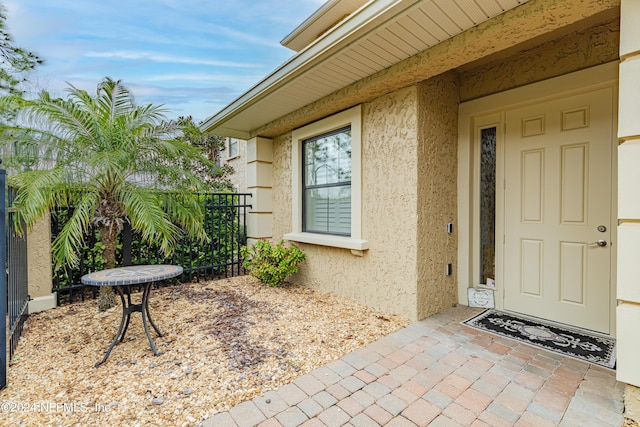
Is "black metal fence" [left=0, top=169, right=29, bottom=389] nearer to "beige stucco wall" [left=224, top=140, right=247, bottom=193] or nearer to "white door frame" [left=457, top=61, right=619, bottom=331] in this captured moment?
"white door frame" [left=457, top=61, right=619, bottom=331]

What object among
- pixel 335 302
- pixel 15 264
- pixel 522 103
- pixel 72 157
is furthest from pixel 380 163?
pixel 15 264

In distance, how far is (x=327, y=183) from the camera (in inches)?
181

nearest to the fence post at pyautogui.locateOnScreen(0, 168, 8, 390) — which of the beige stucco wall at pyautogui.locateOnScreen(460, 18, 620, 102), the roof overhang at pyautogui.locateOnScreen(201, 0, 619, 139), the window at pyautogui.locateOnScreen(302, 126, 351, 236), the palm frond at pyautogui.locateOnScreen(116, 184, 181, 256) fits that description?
the palm frond at pyautogui.locateOnScreen(116, 184, 181, 256)

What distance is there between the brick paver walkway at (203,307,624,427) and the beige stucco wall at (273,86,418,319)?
875mm

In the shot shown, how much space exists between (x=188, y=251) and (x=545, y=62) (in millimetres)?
5675

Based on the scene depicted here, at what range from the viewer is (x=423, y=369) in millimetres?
2314

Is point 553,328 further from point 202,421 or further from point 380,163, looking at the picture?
point 202,421

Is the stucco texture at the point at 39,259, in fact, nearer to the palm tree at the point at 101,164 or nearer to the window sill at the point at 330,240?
the palm tree at the point at 101,164

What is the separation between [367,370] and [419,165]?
2163 mm

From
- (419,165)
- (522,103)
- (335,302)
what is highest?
(522,103)

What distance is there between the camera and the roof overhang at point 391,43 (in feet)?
6.94

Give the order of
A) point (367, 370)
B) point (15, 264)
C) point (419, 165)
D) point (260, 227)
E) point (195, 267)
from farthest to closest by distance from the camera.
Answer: point (260, 227)
point (195, 267)
point (419, 165)
point (15, 264)
point (367, 370)

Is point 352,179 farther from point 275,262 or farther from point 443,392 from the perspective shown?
point 443,392

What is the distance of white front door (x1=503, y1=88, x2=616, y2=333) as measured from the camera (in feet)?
9.27
